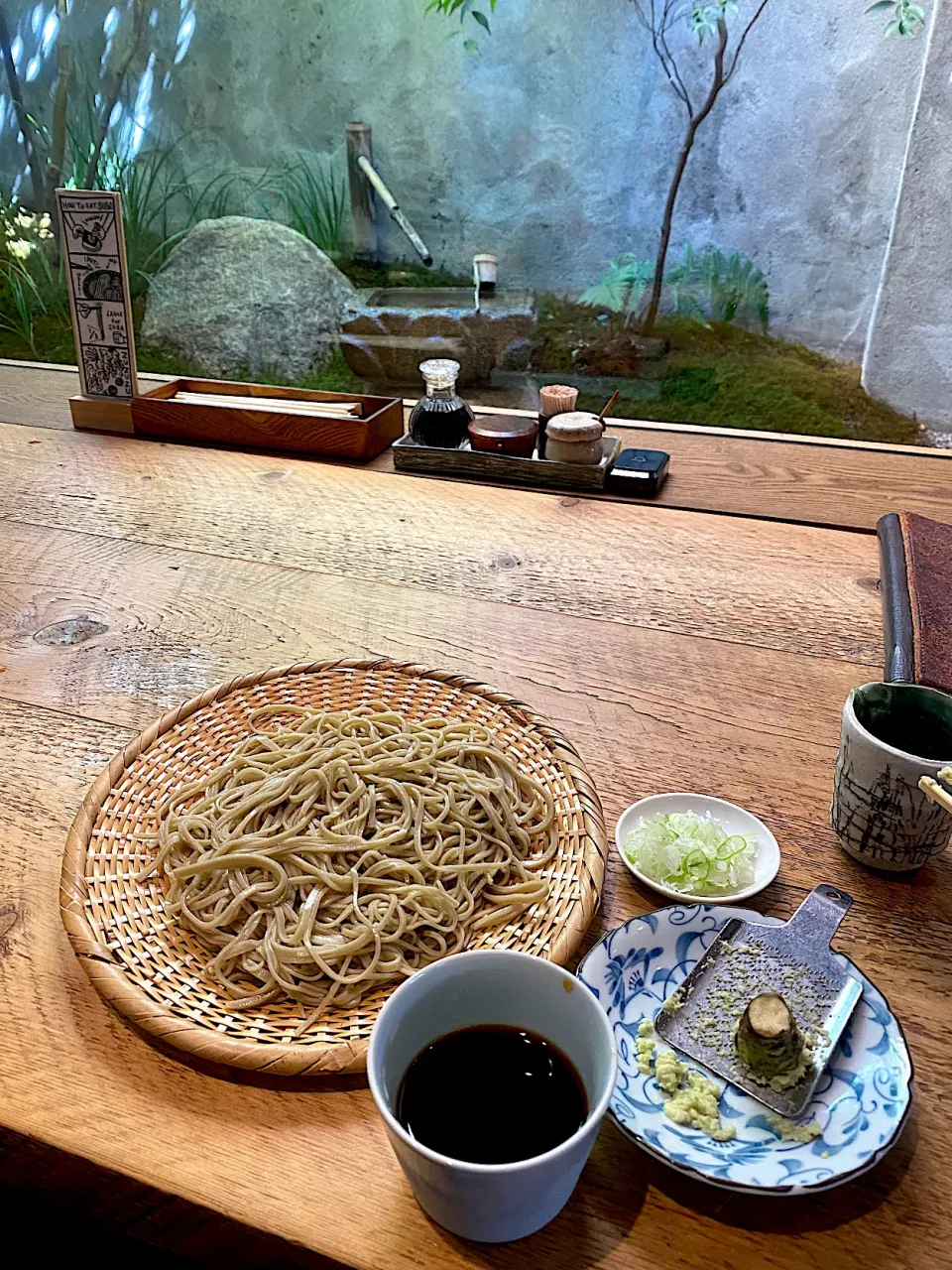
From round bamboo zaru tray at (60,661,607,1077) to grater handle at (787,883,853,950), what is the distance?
19 centimetres

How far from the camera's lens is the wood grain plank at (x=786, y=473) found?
184 cm

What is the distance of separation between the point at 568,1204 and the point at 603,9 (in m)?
2.53

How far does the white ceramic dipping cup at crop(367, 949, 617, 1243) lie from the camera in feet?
1.89

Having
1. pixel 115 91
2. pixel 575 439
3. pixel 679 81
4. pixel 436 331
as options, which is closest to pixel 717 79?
pixel 679 81

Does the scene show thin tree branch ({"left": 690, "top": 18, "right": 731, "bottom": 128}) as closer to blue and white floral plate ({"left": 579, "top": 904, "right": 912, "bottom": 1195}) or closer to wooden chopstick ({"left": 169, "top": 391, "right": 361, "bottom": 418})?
wooden chopstick ({"left": 169, "top": 391, "right": 361, "bottom": 418})

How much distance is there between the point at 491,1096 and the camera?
672mm

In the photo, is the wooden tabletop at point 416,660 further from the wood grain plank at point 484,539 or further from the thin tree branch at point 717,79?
the thin tree branch at point 717,79

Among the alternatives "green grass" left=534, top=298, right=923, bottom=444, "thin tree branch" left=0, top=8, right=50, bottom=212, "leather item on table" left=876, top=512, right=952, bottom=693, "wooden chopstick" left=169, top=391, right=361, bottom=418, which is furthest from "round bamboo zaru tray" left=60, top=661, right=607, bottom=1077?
"thin tree branch" left=0, top=8, right=50, bottom=212

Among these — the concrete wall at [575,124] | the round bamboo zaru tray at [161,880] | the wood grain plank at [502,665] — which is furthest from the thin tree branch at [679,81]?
the round bamboo zaru tray at [161,880]

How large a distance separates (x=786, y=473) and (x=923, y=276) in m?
0.84

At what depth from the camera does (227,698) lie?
115 centimetres

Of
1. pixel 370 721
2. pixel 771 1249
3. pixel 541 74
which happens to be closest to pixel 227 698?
pixel 370 721

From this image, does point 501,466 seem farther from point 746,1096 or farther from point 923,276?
point 746,1096

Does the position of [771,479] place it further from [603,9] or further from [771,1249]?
[771,1249]
